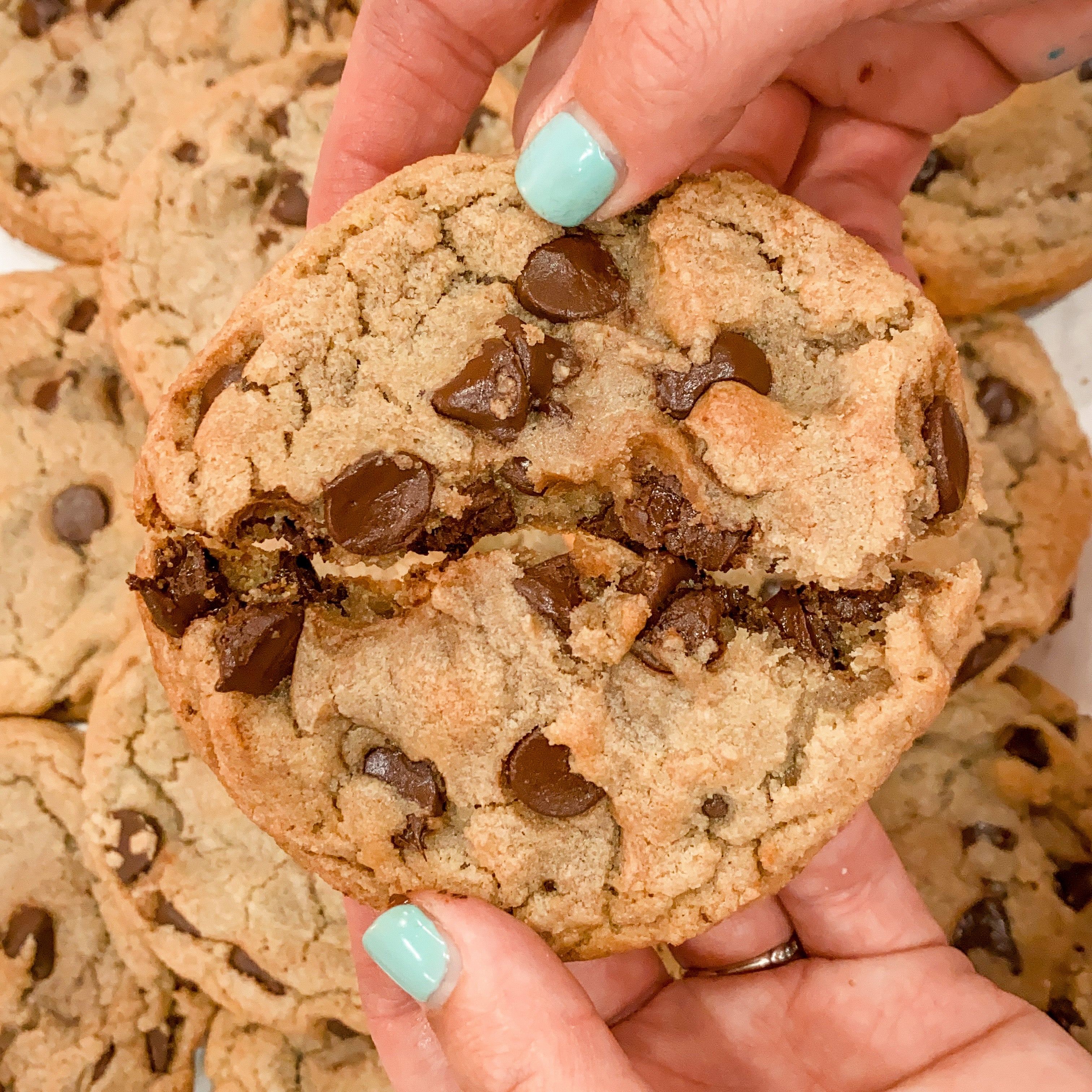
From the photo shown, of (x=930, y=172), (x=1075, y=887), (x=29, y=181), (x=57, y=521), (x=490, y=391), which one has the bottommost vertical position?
(x=57, y=521)

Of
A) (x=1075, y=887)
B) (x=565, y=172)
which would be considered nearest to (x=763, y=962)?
(x=1075, y=887)

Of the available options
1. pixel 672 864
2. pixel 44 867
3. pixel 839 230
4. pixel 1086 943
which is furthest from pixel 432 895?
pixel 1086 943

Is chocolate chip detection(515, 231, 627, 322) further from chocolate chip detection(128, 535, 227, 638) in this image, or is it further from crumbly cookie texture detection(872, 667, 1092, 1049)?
crumbly cookie texture detection(872, 667, 1092, 1049)

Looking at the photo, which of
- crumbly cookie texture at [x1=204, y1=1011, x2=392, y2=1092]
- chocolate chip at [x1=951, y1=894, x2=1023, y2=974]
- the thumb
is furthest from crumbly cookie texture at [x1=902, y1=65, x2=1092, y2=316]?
crumbly cookie texture at [x1=204, y1=1011, x2=392, y2=1092]

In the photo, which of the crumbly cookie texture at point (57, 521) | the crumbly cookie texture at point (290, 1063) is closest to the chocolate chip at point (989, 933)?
the crumbly cookie texture at point (290, 1063)

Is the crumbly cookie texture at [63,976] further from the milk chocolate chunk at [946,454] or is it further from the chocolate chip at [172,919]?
the milk chocolate chunk at [946,454]

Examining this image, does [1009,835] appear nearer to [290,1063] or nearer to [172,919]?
[290,1063]
